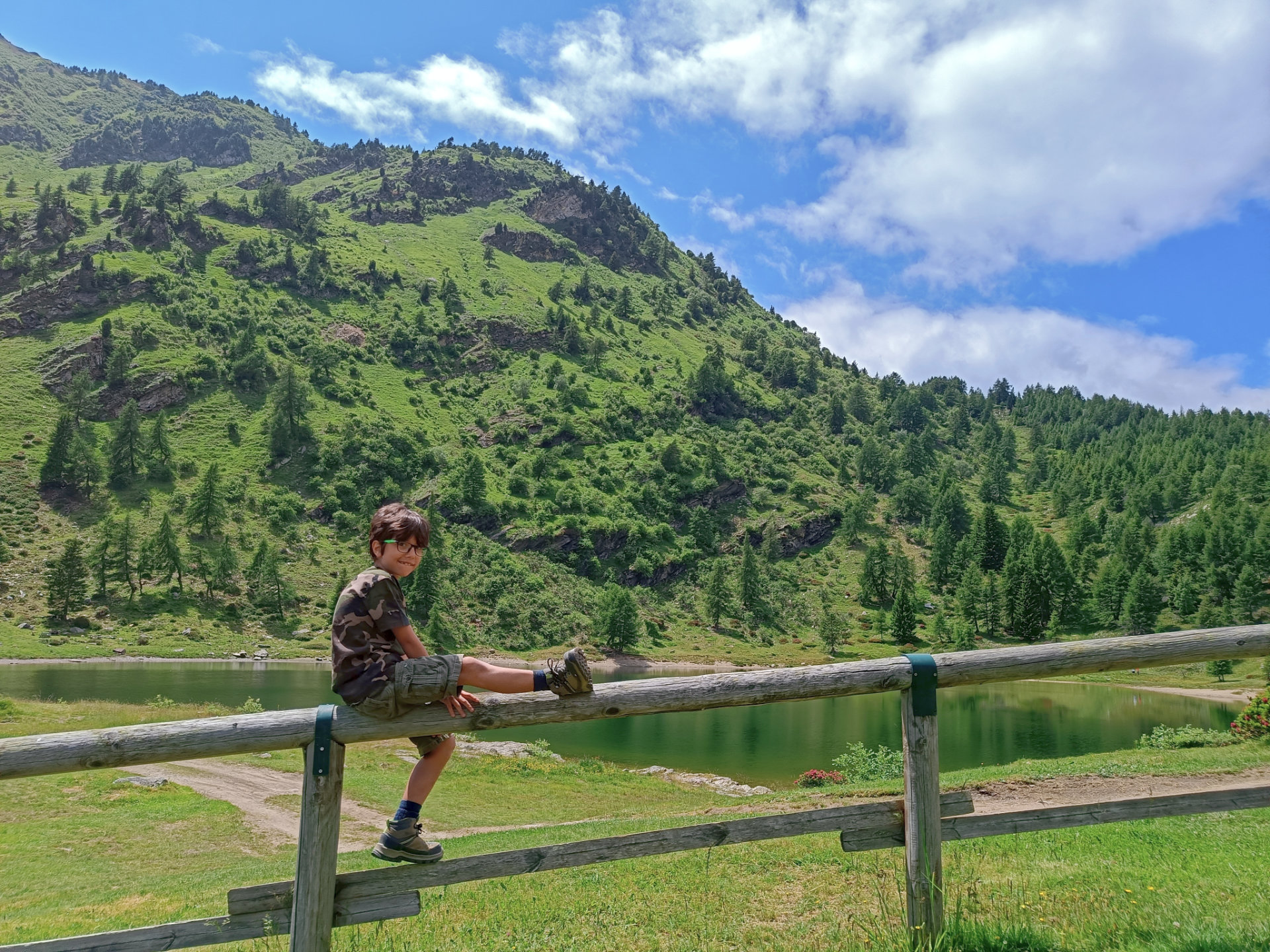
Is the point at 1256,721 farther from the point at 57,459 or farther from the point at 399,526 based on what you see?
the point at 57,459

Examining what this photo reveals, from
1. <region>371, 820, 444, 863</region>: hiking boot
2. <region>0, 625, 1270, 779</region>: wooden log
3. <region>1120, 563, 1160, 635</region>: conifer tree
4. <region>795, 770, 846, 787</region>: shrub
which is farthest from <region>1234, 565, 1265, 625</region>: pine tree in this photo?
<region>371, 820, 444, 863</region>: hiking boot

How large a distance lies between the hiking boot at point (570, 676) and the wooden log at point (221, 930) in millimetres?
1542

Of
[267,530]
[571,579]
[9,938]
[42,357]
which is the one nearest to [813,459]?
[571,579]

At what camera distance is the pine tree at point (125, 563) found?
94062mm

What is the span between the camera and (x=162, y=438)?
406 ft

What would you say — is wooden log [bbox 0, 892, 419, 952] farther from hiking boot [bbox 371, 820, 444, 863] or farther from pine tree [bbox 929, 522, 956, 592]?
pine tree [bbox 929, 522, 956, 592]

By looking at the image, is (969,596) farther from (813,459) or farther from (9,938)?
(9,938)

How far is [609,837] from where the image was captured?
4703 millimetres

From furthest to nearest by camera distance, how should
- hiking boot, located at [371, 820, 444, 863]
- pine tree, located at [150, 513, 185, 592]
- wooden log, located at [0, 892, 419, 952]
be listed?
pine tree, located at [150, 513, 185, 592] → hiking boot, located at [371, 820, 444, 863] → wooden log, located at [0, 892, 419, 952]

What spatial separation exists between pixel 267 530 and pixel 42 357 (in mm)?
67754

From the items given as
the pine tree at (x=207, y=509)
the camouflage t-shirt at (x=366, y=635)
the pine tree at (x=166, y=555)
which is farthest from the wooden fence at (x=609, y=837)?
the pine tree at (x=207, y=509)

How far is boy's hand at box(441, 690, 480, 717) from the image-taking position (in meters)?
4.33

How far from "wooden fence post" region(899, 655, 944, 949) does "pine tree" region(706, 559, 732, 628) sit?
12717 centimetres

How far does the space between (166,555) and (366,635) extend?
113m
